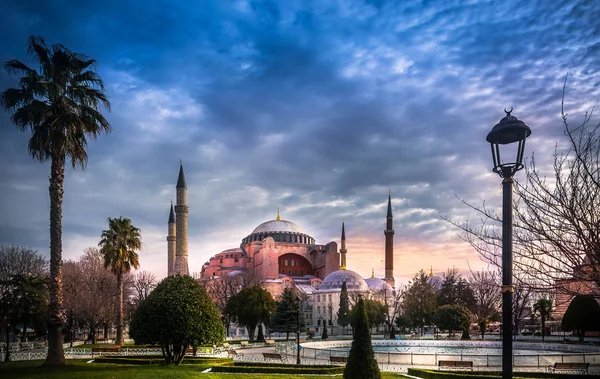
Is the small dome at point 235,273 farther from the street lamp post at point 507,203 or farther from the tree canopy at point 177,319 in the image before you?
the street lamp post at point 507,203

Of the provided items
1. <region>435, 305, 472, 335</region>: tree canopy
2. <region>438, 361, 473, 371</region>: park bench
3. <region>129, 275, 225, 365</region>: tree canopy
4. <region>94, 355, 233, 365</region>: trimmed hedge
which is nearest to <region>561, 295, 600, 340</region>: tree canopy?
<region>435, 305, 472, 335</region>: tree canopy

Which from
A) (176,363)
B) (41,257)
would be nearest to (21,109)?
(176,363)

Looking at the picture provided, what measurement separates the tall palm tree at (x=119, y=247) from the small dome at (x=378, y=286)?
4636 centimetres

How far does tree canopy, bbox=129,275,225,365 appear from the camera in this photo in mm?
18922

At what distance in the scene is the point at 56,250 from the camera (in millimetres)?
19859

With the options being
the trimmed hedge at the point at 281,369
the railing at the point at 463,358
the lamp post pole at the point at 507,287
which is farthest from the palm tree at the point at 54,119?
the lamp post pole at the point at 507,287

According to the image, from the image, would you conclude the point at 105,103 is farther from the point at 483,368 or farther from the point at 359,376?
the point at 483,368

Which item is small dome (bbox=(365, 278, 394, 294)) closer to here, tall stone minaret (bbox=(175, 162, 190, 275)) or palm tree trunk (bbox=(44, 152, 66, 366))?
tall stone minaret (bbox=(175, 162, 190, 275))

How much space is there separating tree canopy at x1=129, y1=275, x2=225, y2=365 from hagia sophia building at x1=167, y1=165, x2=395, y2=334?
4163 cm

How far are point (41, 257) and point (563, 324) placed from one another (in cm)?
4286

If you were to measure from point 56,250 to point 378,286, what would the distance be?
2495 inches

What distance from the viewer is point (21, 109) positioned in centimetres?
1939

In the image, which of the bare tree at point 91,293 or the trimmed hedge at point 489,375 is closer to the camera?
the trimmed hedge at point 489,375

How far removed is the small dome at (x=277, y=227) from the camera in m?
94.3
